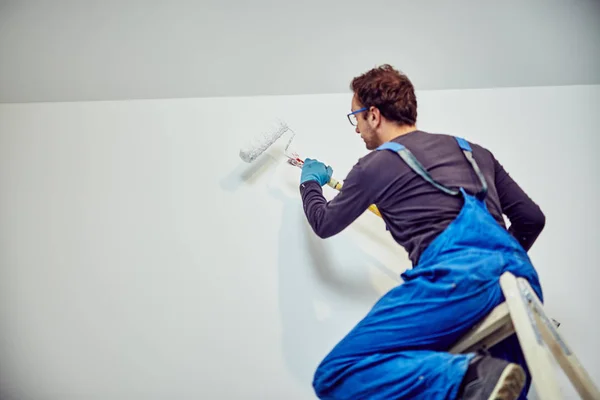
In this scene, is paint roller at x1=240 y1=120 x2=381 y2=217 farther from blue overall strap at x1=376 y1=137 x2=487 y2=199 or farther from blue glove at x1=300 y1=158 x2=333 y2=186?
blue overall strap at x1=376 y1=137 x2=487 y2=199

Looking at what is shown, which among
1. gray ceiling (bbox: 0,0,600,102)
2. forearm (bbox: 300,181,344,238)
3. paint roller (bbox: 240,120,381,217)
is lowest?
forearm (bbox: 300,181,344,238)

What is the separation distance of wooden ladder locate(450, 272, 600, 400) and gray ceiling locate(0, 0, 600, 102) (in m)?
0.91

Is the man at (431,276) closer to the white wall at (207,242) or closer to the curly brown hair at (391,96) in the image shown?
the curly brown hair at (391,96)

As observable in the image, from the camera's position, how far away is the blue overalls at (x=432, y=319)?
74cm

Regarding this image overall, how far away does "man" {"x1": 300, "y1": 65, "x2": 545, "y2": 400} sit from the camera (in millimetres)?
729

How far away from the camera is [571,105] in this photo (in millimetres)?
1478

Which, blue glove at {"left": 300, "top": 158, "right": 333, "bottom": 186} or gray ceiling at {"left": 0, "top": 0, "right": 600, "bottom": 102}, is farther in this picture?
gray ceiling at {"left": 0, "top": 0, "right": 600, "bottom": 102}

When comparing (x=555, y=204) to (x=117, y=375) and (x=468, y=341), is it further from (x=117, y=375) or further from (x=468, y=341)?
(x=117, y=375)

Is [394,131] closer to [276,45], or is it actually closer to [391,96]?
[391,96]

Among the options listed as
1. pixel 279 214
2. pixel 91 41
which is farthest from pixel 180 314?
pixel 91 41

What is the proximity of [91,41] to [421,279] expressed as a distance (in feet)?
3.91

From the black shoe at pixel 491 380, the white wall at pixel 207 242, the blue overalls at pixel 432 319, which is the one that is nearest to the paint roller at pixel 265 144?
the white wall at pixel 207 242

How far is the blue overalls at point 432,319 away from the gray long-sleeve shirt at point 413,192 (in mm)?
37

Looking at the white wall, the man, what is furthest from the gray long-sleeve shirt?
the white wall
